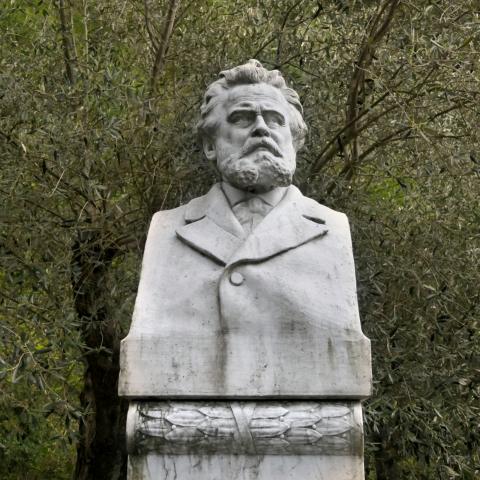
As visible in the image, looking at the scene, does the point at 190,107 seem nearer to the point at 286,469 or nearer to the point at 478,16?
the point at 478,16

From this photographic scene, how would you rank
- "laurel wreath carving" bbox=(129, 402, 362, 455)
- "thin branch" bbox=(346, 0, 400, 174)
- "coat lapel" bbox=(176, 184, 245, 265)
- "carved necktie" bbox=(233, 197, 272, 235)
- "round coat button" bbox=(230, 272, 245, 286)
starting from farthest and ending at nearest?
"thin branch" bbox=(346, 0, 400, 174) < "carved necktie" bbox=(233, 197, 272, 235) < "coat lapel" bbox=(176, 184, 245, 265) < "round coat button" bbox=(230, 272, 245, 286) < "laurel wreath carving" bbox=(129, 402, 362, 455)

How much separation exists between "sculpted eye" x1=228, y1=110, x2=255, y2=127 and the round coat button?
622 mm

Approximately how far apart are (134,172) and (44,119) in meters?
0.62

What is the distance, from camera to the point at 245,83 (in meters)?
4.52

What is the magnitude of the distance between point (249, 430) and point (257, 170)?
0.99m

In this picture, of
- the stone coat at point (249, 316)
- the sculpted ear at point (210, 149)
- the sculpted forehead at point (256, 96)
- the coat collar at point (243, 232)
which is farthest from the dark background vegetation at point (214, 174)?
the stone coat at point (249, 316)

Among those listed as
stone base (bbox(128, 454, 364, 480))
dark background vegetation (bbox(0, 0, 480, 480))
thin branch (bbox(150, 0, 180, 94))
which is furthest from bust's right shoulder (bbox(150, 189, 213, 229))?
thin branch (bbox(150, 0, 180, 94))

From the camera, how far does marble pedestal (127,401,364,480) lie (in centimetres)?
397

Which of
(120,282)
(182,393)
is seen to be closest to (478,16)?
(120,282)

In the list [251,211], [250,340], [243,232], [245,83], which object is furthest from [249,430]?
[245,83]

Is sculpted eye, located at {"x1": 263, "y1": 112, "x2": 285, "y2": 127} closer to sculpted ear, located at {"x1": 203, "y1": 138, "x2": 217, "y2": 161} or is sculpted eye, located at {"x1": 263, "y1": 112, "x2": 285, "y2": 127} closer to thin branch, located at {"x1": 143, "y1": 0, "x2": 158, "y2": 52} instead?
sculpted ear, located at {"x1": 203, "y1": 138, "x2": 217, "y2": 161}

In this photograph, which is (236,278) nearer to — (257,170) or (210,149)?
(257,170)

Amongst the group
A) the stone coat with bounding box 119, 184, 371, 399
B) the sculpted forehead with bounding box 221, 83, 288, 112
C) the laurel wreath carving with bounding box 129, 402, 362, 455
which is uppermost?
the sculpted forehead with bounding box 221, 83, 288, 112

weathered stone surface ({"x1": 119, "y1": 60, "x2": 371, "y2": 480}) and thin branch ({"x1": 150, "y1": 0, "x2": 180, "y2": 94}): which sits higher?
thin branch ({"x1": 150, "y1": 0, "x2": 180, "y2": 94})
